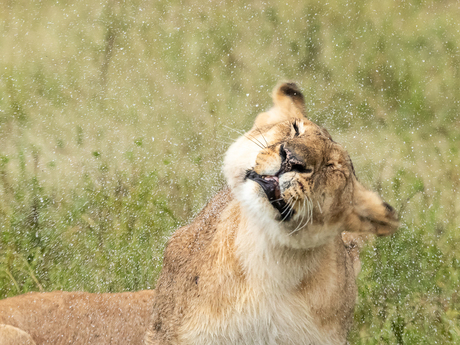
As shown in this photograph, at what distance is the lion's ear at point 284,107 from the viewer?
3.09m

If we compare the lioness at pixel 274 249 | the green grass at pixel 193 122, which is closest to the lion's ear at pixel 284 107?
the lioness at pixel 274 249

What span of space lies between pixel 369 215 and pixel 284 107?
790 mm

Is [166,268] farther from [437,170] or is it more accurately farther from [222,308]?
[437,170]

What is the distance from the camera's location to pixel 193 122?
595 cm

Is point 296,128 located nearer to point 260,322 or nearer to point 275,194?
point 275,194

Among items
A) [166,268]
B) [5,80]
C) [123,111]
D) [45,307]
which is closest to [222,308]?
[166,268]

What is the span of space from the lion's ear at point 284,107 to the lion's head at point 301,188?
192 millimetres

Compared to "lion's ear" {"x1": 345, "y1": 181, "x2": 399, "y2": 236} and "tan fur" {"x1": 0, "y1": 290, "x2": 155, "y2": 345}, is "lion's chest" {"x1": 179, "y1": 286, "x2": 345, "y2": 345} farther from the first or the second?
"tan fur" {"x1": 0, "y1": 290, "x2": 155, "y2": 345}

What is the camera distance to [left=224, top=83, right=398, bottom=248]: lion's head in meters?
2.48

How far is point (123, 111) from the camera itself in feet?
19.5

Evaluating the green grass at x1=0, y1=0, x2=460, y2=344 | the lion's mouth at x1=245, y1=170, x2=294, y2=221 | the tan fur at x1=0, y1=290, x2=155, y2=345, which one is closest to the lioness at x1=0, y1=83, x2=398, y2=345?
the lion's mouth at x1=245, y1=170, x2=294, y2=221

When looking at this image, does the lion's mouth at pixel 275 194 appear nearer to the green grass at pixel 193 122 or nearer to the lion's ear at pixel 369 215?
the lion's ear at pixel 369 215

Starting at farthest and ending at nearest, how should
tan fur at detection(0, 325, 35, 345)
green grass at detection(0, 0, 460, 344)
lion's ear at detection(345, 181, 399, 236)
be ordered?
green grass at detection(0, 0, 460, 344), tan fur at detection(0, 325, 35, 345), lion's ear at detection(345, 181, 399, 236)

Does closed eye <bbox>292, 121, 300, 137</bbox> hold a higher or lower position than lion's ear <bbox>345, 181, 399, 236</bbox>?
higher
